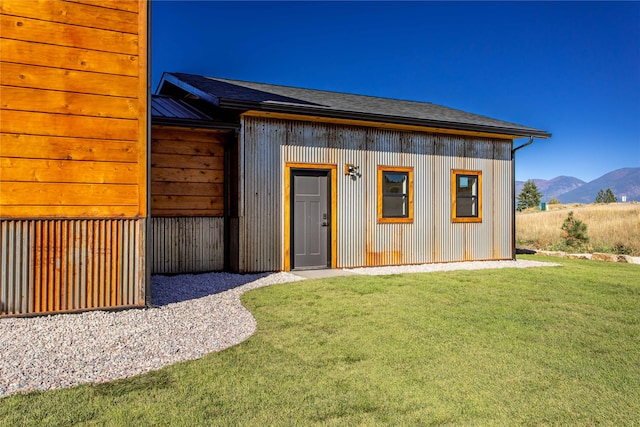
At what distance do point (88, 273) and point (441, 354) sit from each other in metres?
3.67

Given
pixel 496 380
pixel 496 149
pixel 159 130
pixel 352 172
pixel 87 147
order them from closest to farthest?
pixel 496 380 < pixel 87 147 < pixel 159 130 < pixel 352 172 < pixel 496 149

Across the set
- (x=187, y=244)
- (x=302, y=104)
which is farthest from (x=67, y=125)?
(x=302, y=104)

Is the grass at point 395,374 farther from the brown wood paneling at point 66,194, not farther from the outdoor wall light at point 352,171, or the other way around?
the outdoor wall light at point 352,171

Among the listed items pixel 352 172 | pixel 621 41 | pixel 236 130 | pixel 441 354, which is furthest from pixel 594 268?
pixel 621 41

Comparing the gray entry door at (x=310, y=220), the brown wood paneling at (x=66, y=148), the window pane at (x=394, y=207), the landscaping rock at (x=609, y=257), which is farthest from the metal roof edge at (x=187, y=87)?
the landscaping rock at (x=609, y=257)

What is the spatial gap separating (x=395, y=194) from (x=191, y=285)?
4652mm

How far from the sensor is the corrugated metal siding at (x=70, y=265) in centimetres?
417

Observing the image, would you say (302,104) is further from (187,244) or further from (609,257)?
(609,257)

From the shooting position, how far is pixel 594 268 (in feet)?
28.5

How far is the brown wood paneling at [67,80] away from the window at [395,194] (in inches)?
211

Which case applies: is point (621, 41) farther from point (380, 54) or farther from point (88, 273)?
point (88, 273)

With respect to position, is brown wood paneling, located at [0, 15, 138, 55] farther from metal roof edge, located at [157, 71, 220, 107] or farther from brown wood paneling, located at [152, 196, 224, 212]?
brown wood paneling, located at [152, 196, 224, 212]

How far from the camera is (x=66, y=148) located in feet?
14.2

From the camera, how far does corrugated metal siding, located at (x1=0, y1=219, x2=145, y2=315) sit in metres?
4.17
